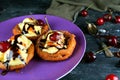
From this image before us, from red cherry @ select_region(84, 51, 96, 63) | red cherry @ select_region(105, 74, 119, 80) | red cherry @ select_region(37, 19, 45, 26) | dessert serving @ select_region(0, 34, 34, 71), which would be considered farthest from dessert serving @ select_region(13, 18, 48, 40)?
red cherry @ select_region(105, 74, 119, 80)

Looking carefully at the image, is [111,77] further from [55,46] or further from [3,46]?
[3,46]

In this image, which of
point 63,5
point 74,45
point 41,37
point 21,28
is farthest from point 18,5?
point 74,45

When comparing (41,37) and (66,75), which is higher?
(41,37)

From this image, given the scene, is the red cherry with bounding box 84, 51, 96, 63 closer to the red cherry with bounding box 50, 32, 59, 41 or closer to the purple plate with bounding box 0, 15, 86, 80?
the purple plate with bounding box 0, 15, 86, 80

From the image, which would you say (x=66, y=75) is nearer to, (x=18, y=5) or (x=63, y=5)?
(x=63, y=5)

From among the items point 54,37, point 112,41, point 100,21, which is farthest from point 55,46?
point 100,21

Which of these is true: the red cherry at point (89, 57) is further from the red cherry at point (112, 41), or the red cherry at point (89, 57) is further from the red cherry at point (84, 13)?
the red cherry at point (84, 13)
